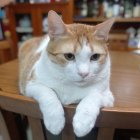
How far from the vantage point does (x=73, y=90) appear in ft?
2.24

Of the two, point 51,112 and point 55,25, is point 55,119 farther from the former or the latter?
point 55,25

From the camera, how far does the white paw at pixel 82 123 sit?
50 centimetres

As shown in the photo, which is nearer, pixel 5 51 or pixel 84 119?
pixel 84 119

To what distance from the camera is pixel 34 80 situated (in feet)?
2.37

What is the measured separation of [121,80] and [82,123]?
584mm

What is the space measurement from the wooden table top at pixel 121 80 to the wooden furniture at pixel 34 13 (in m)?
0.85

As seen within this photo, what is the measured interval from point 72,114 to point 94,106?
72mm

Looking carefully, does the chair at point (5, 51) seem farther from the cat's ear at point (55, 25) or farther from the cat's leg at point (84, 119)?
the cat's leg at point (84, 119)

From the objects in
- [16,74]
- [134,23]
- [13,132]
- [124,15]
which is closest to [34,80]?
[13,132]

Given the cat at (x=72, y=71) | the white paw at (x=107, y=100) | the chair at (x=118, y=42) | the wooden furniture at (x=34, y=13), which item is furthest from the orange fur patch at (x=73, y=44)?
the wooden furniture at (x=34, y=13)

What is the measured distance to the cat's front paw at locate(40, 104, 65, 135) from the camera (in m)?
0.51

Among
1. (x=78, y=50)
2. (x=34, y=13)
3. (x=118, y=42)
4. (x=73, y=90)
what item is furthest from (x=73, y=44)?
(x=34, y=13)

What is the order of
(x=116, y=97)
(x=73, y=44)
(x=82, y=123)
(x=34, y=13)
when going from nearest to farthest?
1. (x=82, y=123)
2. (x=73, y=44)
3. (x=116, y=97)
4. (x=34, y=13)

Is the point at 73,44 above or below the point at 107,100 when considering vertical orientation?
above
